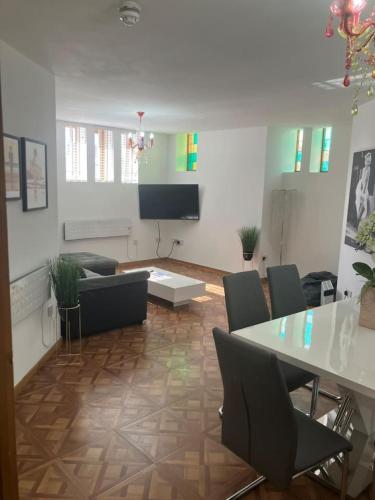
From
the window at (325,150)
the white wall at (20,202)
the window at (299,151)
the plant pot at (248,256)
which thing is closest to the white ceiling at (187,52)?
the white wall at (20,202)

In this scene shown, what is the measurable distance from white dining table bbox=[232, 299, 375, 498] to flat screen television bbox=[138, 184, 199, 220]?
521cm

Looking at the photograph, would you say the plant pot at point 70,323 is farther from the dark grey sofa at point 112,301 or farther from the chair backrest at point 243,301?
the chair backrest at point 243,301

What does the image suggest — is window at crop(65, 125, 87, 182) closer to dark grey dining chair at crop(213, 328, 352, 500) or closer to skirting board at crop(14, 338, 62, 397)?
skirting board at crop(14, 338, 62, 397)

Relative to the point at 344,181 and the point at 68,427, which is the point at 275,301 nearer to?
the point at 68,427

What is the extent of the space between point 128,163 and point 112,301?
393cm

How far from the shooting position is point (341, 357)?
1.78 meters

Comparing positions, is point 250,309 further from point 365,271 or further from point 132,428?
point 132,428

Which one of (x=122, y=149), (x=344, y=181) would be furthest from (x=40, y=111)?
(x=344, y=181)

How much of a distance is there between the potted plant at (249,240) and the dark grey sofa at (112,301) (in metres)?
2.55

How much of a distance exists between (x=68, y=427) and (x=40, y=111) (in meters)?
2.49

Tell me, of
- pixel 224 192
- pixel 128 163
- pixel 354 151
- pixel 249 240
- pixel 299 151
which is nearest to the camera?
pixel 354 151

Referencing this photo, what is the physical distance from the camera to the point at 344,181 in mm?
5758

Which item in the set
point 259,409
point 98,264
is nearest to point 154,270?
point 98,264

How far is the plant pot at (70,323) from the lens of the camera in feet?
11.9
